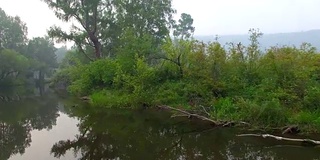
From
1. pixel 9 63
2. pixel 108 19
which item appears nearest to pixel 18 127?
pixel 108 19

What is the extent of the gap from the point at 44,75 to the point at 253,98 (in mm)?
56245

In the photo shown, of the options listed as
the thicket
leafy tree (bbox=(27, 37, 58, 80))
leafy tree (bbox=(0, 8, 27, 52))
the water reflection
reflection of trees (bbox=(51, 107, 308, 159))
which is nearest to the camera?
reflection of trees (bbox=(51, 107, 308, 159))

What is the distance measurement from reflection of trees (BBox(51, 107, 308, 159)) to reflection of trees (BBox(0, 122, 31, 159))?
1.21 m

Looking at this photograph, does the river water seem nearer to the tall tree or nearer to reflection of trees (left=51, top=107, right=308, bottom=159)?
reflection of trees (left=51, top=107, right=308, bottom=159)

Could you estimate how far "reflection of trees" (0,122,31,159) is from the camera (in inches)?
394

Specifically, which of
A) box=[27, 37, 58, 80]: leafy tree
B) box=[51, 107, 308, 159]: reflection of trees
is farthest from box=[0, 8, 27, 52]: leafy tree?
box=[51, 107, 308, 159]: reflection of trees

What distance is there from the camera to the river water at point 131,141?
9.16 metres

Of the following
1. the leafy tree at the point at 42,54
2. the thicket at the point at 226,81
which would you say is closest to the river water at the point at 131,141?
the thicket at the point at 226,81

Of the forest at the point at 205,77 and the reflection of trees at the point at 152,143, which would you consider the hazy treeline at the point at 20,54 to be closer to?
the forest at the point at 205,77

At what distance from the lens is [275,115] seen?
11914 millimetres

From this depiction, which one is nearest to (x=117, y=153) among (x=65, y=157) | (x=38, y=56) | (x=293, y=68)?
(x=65, y=157)

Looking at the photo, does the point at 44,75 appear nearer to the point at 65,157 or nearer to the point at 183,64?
the point at 183,64

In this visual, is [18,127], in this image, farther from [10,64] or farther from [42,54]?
[42,54]

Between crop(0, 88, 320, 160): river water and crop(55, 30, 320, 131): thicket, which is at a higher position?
crop(55, 30, 320, 131): thicket
